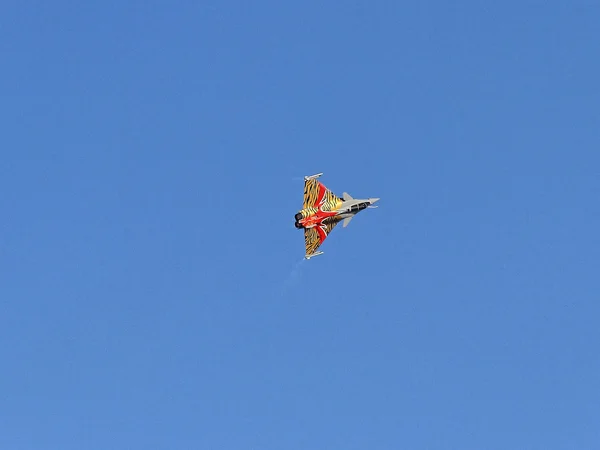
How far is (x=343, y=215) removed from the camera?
180 m

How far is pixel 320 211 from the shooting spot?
586 feet

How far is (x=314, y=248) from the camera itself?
17825 centimetres

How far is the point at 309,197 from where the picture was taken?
586ft

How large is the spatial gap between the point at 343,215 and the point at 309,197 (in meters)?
5.75

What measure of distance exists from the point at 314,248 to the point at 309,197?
7.40m

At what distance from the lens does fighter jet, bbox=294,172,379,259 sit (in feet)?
582

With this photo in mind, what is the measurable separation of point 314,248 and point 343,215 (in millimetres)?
6644

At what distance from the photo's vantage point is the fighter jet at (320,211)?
582ft
